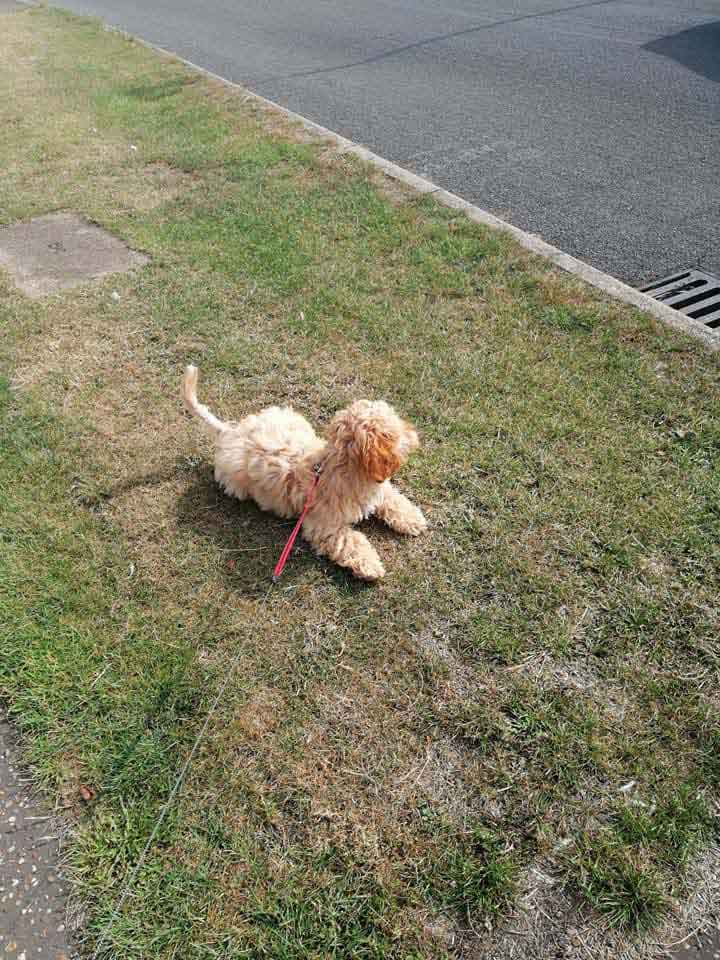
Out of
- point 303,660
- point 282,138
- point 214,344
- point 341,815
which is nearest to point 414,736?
point 341,815

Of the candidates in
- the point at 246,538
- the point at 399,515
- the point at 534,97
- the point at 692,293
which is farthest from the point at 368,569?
the point at 534,97

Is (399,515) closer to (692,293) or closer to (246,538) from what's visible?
(246,538)

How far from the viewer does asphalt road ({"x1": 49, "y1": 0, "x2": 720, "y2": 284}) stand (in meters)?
5.82

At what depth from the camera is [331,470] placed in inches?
123

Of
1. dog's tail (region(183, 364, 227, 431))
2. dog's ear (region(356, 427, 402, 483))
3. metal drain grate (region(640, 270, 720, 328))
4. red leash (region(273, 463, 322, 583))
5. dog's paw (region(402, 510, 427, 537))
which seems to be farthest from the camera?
metal drain grate (region(640, 270, 720, 328))

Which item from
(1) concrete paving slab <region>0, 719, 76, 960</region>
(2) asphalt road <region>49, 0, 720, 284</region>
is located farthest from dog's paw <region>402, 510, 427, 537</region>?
(2) asphalt road <region>49, 0, 720, 284</region>

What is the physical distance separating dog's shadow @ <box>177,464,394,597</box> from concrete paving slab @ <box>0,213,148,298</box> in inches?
119

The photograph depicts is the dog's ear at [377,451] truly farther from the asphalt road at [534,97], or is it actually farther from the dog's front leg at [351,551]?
the asphalt road at [534,97]

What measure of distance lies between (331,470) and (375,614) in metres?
0.74

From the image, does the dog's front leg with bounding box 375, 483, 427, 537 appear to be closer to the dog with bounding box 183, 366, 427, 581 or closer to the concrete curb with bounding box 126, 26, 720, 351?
the dog with bounding box 183, 366, 427, 581

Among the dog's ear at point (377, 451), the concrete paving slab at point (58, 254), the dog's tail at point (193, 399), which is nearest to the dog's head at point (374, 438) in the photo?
the dog's ear at point (377, 451)

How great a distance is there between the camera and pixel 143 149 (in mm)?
7977

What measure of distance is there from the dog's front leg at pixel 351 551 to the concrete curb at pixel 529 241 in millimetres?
2800

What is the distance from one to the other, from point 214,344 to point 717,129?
249 inches
